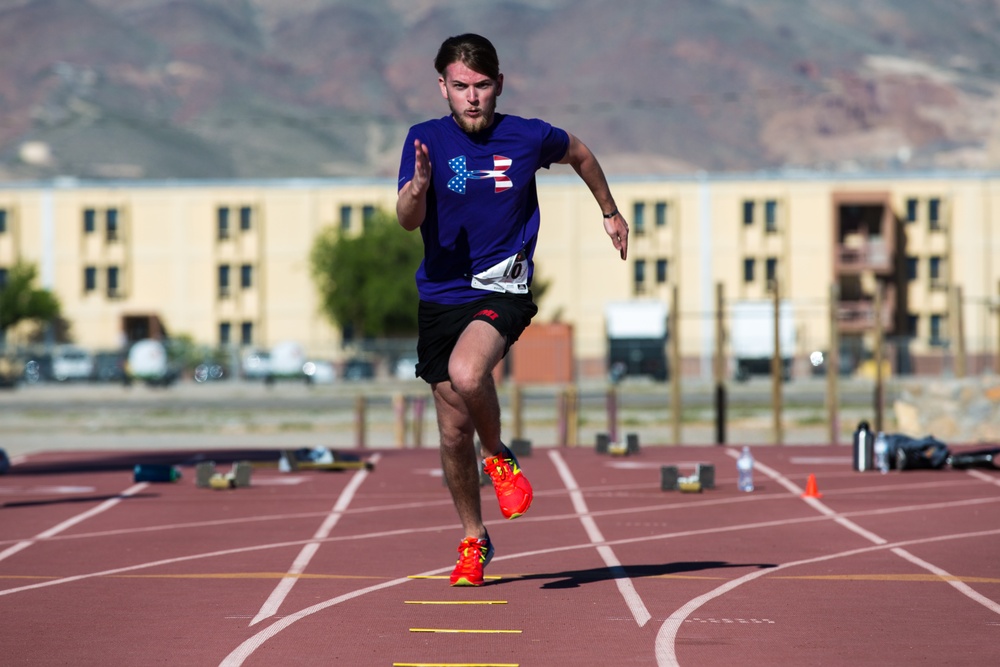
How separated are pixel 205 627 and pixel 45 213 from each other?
7280 centimetres

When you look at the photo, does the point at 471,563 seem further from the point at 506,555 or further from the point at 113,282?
the point at 113,282

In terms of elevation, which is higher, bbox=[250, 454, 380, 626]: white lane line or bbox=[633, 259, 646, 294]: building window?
bbox=[633, 259, 646, 294]: building window

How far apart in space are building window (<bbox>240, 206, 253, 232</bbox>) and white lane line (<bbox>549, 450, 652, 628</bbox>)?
204 ft

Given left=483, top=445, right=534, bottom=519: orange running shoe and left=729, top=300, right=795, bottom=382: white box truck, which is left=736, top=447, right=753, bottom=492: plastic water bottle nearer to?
left=483, top=445, right=534, bottom=519: orange running shoe

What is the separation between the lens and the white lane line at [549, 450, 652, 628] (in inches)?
275

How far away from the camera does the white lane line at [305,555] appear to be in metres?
7.01

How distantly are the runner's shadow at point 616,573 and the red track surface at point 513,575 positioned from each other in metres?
0.03

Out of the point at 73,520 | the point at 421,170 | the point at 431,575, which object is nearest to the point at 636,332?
the point at 73,520

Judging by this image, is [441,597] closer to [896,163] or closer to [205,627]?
[205,627]

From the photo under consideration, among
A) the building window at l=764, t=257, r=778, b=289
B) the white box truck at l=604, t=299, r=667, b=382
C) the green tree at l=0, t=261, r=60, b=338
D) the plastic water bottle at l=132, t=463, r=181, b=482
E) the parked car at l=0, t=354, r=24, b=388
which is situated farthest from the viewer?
the building window at l=764, t=257, r=778, b=289

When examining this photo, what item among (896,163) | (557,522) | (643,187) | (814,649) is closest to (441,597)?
(814,649)

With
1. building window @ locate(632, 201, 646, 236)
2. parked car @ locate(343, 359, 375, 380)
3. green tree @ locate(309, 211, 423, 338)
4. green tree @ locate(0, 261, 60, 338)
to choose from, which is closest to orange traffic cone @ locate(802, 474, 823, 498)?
parked car @ locate(343, 359, 375, 380)

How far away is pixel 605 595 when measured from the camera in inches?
291

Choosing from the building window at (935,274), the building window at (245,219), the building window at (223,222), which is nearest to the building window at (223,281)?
the building window at (223,222)
